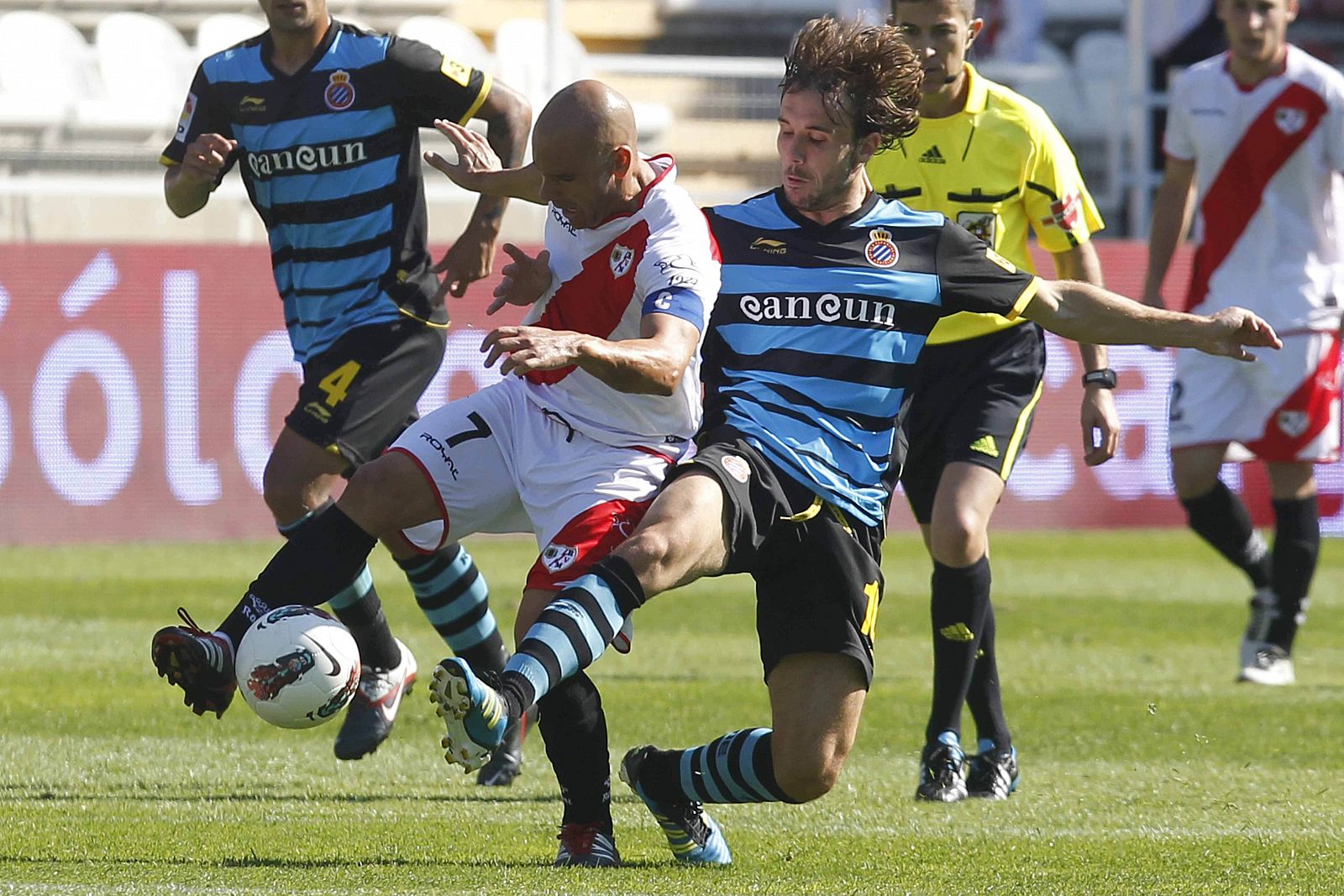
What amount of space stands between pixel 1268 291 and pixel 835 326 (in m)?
4.26

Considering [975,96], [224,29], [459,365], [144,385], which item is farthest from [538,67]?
[975,96]

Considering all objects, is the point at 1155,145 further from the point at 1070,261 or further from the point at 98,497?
the point at 1070,261

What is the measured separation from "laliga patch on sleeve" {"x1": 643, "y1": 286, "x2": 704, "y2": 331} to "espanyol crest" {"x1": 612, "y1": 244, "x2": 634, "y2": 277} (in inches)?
7.9

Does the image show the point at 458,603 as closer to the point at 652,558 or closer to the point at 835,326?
the point at 835,326

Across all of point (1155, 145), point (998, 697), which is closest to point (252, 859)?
point (998, 697)

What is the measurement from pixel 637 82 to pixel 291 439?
9.73 m

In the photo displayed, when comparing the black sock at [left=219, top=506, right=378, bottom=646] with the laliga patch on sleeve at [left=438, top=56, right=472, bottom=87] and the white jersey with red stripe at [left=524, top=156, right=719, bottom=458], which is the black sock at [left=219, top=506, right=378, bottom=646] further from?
the laliga patch on sleeve at [left=438, top=56, right=472, bottom=87]

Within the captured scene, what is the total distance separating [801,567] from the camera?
4543 mm

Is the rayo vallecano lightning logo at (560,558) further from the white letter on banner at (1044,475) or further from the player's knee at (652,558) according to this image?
the white letter on banner at (1044,475)

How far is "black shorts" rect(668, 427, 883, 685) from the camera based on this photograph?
4.42 m

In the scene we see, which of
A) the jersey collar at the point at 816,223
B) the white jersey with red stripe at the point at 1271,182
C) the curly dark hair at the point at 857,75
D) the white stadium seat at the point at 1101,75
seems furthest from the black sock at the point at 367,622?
the white stadium seat at the point at 1101,75

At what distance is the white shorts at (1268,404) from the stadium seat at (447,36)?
763cm

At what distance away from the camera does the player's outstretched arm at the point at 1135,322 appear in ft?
15.4

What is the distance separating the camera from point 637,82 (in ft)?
49.8
